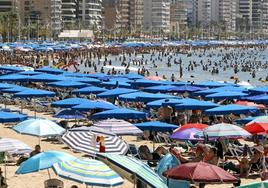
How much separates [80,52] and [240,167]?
3092 inches

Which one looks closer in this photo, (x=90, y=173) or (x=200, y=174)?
(x=90, y=173)

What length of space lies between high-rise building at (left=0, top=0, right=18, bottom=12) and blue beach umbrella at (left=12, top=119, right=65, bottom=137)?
126178mm

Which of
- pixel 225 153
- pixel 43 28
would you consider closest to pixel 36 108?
pixel 225 153

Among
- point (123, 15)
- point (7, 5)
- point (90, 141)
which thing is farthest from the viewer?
point (123, 15)

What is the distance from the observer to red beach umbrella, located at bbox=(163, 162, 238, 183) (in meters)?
11.0

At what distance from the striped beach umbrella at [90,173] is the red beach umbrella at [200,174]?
1528 millimetres

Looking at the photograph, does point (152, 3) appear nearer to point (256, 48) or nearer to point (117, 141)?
point (256, 48)

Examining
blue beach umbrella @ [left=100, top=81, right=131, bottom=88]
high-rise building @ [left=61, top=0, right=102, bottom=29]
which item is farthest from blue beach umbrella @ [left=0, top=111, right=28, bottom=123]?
high-rise building @ [left=61, top=0, right=102, bottom=29]

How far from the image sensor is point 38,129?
15930 millimetres

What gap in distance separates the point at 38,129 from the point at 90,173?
6.17m

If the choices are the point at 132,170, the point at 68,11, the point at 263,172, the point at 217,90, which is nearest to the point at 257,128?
the point at 263,172

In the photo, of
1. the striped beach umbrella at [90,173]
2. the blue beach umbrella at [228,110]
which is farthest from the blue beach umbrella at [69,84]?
the striped beach umbrella at [90,173]

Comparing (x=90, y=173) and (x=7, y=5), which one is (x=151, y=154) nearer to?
(x=90, y=173)

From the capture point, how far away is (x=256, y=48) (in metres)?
162
